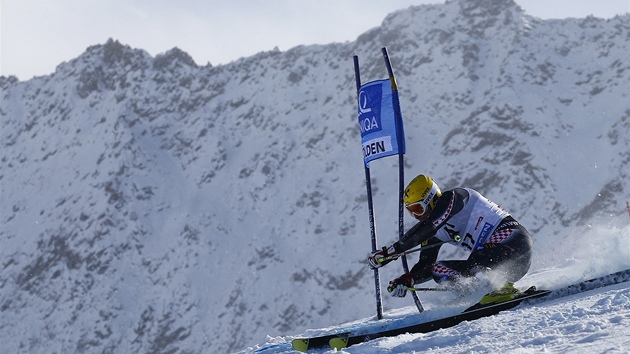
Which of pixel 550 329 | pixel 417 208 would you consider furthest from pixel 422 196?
pixel 550 329

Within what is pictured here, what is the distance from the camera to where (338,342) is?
6.13 m

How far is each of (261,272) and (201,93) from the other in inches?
1304

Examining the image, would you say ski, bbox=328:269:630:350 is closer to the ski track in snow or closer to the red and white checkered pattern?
the ski track in snow

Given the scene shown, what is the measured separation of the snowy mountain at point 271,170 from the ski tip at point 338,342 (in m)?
48.3

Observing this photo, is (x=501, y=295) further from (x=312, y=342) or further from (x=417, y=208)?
(x=312, y=342)

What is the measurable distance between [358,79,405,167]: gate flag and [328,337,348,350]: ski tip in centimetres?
361

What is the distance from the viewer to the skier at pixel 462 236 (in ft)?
21.0

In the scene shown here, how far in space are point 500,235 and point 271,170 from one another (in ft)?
219

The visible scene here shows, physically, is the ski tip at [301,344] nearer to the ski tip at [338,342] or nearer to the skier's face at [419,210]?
the ski tip at [338,342]

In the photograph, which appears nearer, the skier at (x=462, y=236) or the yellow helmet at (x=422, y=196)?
the skier at (x=462, y=236)

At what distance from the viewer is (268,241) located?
2581 inches

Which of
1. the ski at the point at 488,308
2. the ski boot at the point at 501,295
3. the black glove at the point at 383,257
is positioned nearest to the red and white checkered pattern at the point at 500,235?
the ski boot at the point at 501,295

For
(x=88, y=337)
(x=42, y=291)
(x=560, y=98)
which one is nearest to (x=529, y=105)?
(x=560, y=98)

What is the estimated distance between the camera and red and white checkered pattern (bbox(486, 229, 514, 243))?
655cm
